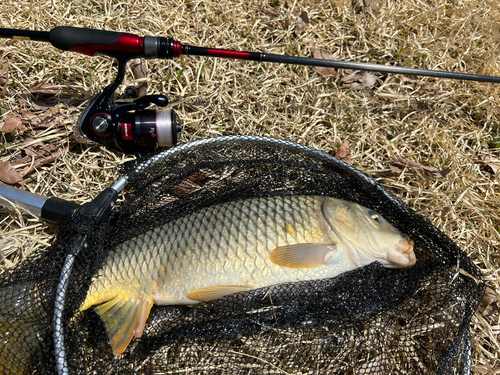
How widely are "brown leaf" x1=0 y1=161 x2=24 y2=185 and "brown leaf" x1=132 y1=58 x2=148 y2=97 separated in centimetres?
88

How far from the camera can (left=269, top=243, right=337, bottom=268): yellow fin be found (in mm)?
1578

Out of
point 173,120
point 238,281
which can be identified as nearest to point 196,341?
point 238,281

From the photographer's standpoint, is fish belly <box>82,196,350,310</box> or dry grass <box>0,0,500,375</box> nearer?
fish belly <box>82,196,350,310</box>

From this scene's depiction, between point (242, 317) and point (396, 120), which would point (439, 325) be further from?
point (396, 120)

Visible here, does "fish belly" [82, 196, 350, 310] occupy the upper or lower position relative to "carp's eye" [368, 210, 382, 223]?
lower

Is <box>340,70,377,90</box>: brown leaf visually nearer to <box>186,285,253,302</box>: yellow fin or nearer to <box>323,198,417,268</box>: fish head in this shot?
<box>323,198,417,268</box>: fish head

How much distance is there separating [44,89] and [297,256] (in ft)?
6.31

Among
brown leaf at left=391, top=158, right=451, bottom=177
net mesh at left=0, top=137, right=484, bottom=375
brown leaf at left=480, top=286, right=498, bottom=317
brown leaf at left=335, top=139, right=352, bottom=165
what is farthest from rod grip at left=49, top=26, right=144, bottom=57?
brown leaf at left=480, top=286, right=498, bottom=317

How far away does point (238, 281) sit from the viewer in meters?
1.60

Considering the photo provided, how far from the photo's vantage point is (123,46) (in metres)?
1.63

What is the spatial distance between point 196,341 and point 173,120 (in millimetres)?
1093

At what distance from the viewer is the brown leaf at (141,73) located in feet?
7.61

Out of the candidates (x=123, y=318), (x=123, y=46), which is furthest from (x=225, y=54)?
(x=123, y=318)

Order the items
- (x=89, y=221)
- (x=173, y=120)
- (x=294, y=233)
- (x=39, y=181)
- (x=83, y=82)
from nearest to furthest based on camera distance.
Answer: (x=89, y=221)
(x=294, y=233)
(x=173, y=120)
(x=39, y=181)
(x=83, y=82)
